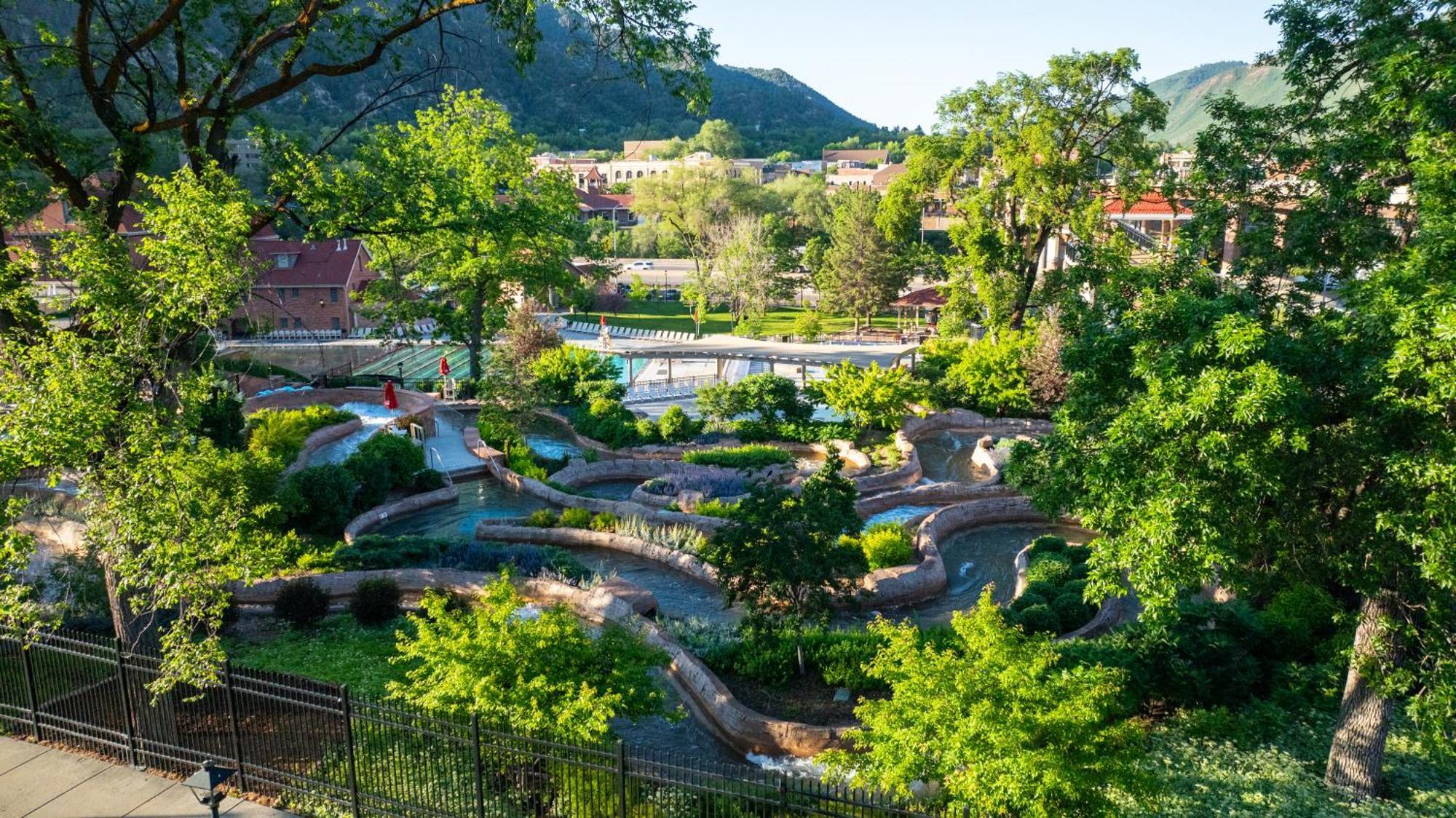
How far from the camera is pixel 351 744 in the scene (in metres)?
10.8

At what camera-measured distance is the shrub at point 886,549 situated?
20.5 meters

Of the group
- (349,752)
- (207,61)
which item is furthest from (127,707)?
(207,61)

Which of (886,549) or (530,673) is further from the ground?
(530,673)

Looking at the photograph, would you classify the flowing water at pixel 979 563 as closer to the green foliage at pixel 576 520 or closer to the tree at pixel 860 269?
the green foliage at pixel 576 520

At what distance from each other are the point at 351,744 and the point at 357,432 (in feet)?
76.4

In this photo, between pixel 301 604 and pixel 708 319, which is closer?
pixel 301 604

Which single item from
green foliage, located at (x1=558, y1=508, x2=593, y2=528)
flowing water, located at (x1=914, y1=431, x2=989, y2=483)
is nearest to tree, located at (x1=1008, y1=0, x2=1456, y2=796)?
green foliage, located at (x1=558, y1=508, x2=593, y2=528)

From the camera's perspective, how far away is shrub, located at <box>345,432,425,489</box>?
2512cm

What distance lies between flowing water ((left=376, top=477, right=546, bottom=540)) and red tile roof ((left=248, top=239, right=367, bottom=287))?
3650 centimetres

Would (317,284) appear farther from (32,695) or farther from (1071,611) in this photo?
(1071,611)

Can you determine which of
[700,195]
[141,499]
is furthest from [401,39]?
[700,195]

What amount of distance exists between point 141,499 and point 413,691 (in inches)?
143

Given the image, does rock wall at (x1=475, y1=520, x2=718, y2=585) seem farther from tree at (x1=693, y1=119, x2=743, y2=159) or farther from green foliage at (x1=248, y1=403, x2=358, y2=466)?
tree at (x1=693, y1=119, x2=743, y2=159)

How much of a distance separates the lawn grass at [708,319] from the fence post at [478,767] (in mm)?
52667
